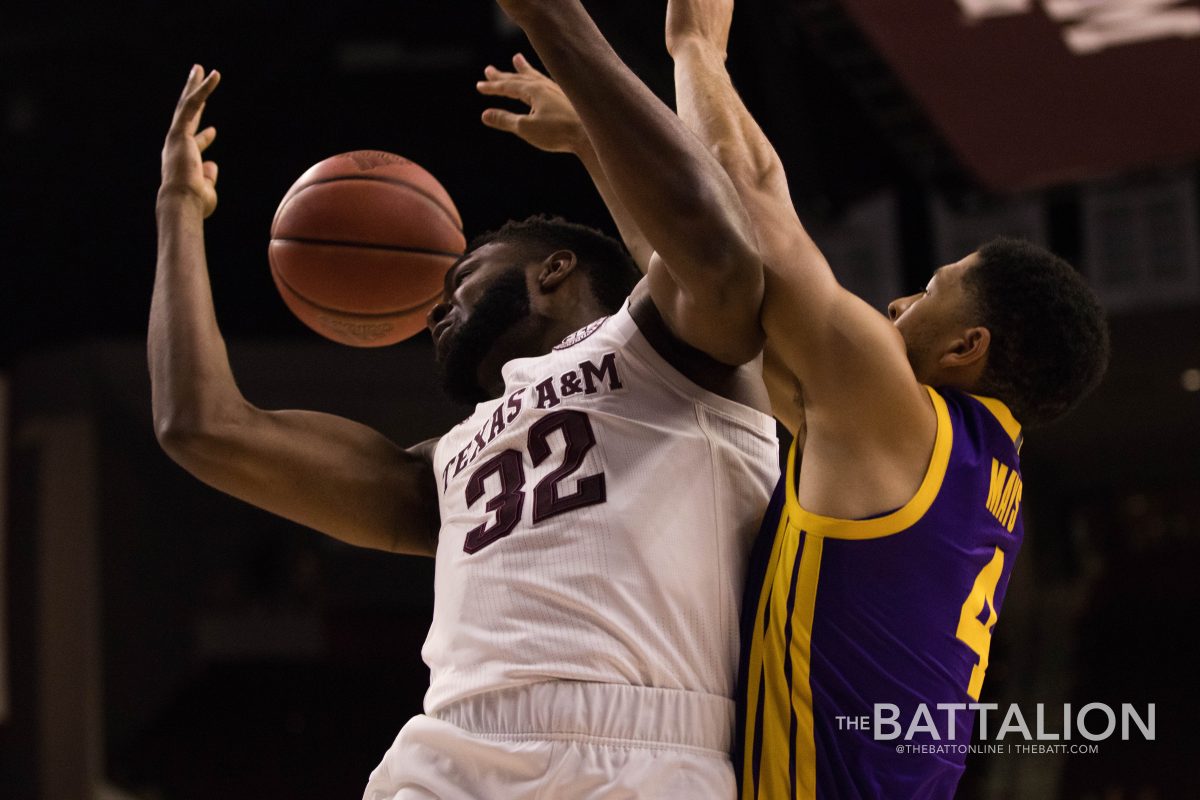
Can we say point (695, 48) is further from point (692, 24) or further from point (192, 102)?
point (192, 102)

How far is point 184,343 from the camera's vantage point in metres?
2.71

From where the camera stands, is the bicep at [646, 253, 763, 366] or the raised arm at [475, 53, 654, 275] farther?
the raised arm at [475, 53, 654, 275]

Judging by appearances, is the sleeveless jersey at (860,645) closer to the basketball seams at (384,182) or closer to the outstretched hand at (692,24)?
the outstretched hand at (692,24)

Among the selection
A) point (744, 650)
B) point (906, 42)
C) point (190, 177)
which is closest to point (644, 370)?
point (744, 650)

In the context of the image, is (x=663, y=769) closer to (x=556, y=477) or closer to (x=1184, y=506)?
(x=556, y=477)

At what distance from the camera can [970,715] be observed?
2420 mm

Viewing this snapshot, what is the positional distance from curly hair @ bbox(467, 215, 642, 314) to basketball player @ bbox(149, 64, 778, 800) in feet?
0.30

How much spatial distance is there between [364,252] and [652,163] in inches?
41.9

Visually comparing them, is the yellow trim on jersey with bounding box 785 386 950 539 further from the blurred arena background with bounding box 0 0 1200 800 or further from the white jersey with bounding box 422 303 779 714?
the blurred arena background with bounding box 0 0 1200 800

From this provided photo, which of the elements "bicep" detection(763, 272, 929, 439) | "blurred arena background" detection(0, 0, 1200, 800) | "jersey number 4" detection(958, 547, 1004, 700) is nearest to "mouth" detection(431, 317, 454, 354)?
"bicep" detection(763, 272, 929, 439)

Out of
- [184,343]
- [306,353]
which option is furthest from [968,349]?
[306,353]

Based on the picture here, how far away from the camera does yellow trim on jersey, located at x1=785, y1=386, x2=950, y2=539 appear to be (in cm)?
220

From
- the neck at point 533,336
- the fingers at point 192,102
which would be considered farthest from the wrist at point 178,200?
the neck at point 533,336

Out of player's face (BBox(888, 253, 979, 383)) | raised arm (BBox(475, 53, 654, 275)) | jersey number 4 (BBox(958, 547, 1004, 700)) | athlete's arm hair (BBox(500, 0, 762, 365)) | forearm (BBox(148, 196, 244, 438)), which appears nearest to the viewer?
athlete's arm hair (BBox(500, 0, 762, 365))
